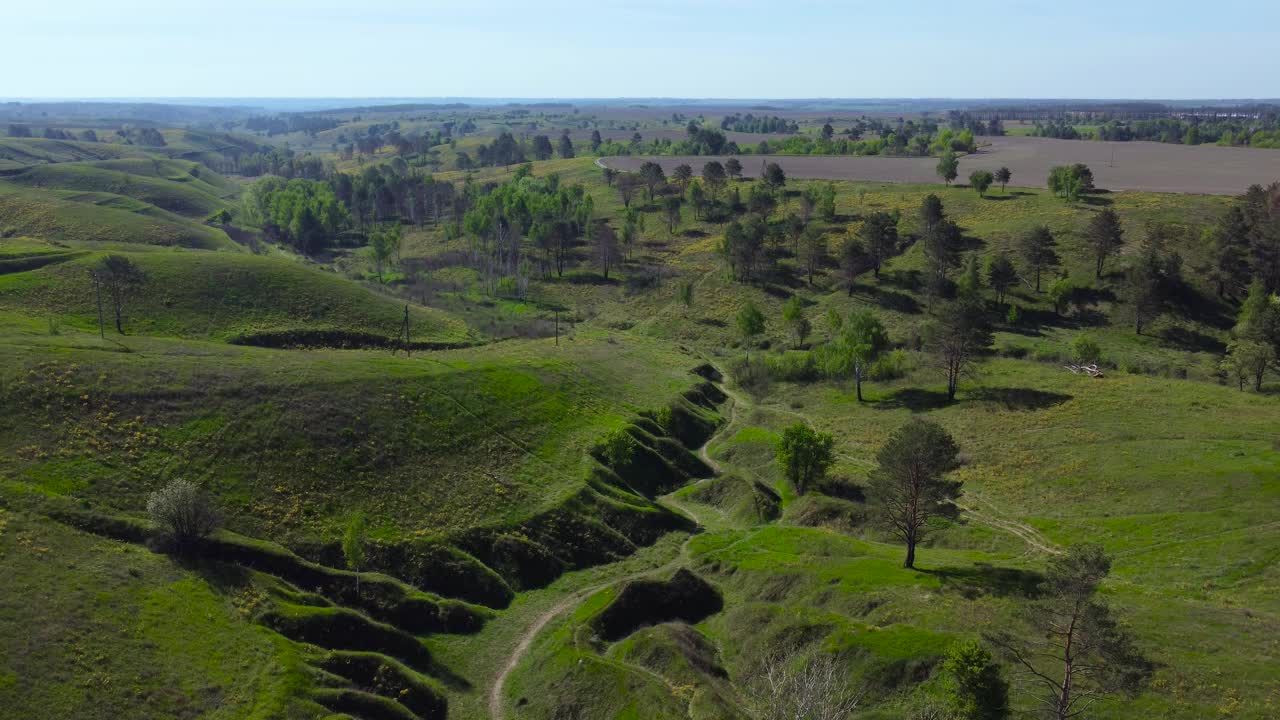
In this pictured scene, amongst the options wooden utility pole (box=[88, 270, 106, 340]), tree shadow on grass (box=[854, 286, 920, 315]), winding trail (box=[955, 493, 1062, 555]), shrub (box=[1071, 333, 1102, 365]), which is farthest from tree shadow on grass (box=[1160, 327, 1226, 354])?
wooden utility pole (box=[88, 270, 106, 340])

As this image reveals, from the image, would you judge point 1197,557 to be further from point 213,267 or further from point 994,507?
point 213,267

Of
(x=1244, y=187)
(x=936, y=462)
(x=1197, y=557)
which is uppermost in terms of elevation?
(x=1244, y=187)

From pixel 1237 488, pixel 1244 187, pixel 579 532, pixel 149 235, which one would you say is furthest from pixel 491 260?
pixel 1244 187

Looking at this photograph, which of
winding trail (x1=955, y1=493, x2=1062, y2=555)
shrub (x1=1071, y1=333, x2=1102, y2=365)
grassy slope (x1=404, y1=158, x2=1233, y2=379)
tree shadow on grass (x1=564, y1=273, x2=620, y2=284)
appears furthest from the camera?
tree shadow on grass (x1=564, y1=273, x2=620, y2=284)

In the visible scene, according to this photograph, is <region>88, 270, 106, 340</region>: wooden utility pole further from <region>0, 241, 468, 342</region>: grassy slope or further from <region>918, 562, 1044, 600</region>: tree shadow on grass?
<region>918, 562, 1044, 600</region>: tree shadow on grass

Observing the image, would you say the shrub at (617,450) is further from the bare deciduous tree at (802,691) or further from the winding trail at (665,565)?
the bare deciduous tree at (802,691)

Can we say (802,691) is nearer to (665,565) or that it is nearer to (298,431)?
(665,565)
